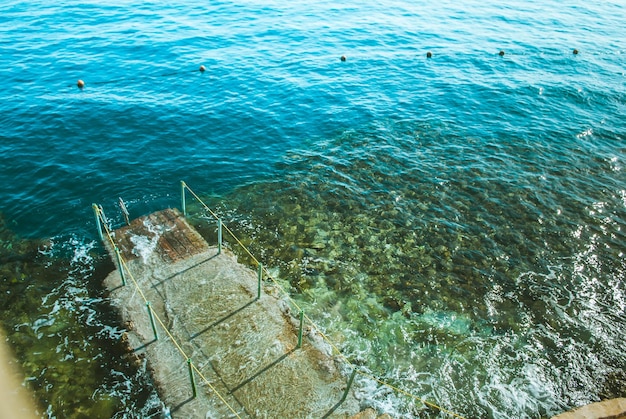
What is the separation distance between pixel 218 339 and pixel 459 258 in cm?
966

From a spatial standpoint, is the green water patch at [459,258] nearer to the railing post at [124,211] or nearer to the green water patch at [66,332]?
the railing post at [124,211]

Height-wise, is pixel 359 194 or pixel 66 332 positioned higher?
pixel 66 332

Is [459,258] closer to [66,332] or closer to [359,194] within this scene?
[359,194]

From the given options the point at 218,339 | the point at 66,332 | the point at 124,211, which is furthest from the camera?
the point at 124,211

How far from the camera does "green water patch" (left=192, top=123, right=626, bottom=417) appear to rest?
37.5 feet

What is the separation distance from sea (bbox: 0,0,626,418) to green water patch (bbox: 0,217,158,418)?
59 mm

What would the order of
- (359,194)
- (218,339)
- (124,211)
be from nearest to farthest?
1. (218,339)
2. (124,211)
3. (359,194)

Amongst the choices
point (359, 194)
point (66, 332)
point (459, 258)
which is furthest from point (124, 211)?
point (459, 258)

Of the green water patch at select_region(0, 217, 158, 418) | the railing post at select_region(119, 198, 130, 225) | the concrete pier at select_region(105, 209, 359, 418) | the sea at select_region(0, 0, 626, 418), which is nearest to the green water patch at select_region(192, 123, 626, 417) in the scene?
the sea at select_region(0, 0, 626, 418)

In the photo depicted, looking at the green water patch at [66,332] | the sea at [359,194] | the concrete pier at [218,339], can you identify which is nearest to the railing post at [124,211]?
the concrete pier at [218,339]

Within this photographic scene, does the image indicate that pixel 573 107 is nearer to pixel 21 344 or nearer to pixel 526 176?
pixel 526 176

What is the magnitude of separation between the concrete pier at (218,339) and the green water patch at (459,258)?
1.56m

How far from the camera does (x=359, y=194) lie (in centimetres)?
1847

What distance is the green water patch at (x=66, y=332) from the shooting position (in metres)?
10.1
